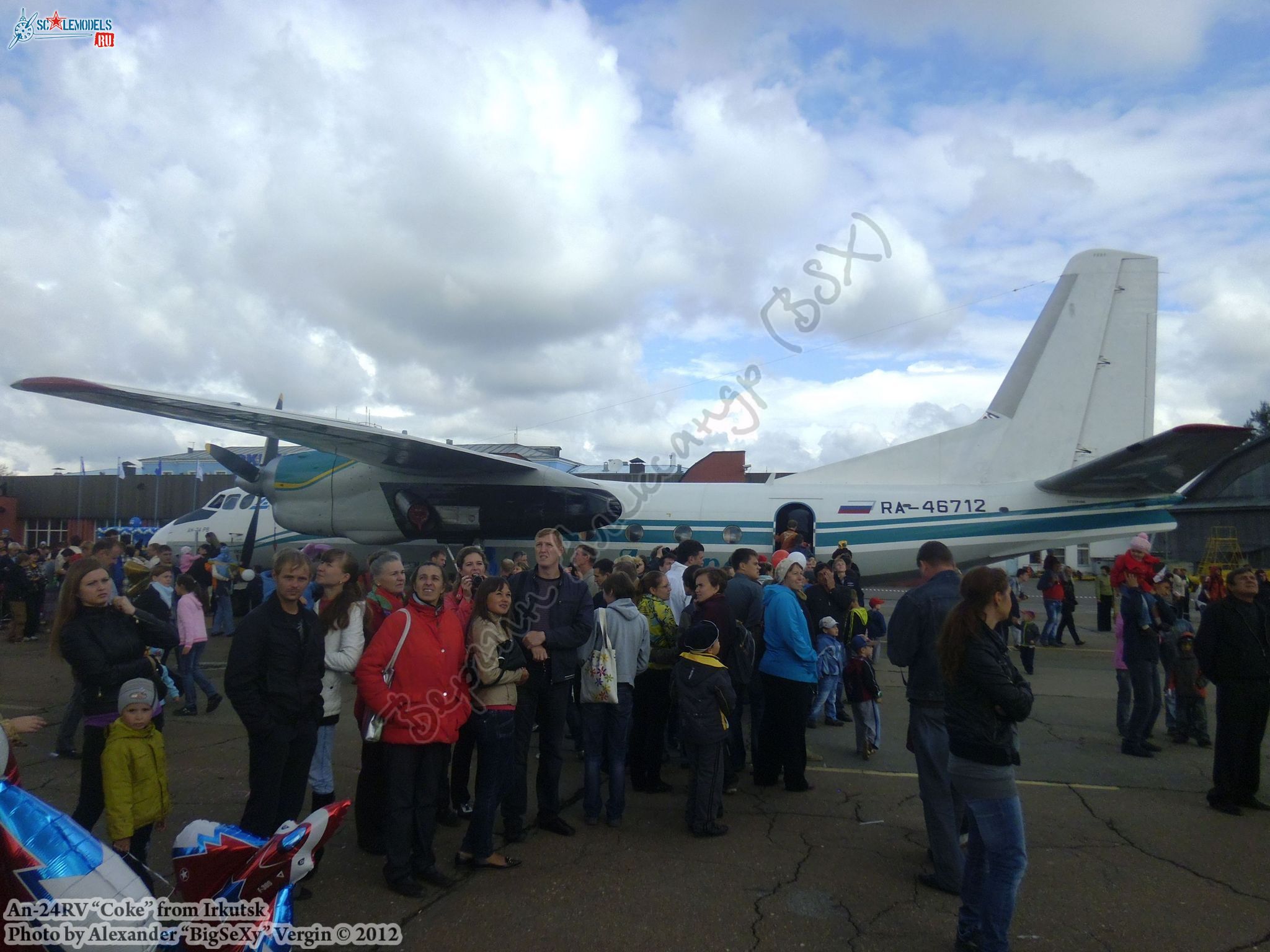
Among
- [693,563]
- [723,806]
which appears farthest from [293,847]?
[693,563]

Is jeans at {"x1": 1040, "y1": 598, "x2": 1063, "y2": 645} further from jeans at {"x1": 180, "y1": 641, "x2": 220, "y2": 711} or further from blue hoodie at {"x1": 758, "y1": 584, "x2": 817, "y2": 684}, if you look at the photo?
jeans at {"x1": 180, "y1": 641, "x2": 220, "y2": 711}

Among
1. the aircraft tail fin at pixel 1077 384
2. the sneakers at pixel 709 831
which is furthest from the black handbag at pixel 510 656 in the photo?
the aircraft tail fin at pixel 1077 384

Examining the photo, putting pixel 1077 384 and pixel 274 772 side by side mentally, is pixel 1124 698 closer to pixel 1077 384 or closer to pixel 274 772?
pixel 274 772

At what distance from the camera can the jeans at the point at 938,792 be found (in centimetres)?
417

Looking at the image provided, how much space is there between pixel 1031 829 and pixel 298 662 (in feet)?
15.9

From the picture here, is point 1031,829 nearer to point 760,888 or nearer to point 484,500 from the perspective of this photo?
point 760,888

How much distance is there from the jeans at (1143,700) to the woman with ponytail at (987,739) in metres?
4.30

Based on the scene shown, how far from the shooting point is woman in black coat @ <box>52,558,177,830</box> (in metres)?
4.09

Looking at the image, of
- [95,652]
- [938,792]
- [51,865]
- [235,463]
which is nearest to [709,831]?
[938,792]

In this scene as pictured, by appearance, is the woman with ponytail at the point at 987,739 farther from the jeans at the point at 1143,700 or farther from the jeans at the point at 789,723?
the jeans at the point at 1143,700

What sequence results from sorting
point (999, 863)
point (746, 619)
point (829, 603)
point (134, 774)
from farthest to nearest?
point (829, 603) < point (746, 619) < point (134, 774) < point (999, 863)

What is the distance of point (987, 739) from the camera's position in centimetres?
338

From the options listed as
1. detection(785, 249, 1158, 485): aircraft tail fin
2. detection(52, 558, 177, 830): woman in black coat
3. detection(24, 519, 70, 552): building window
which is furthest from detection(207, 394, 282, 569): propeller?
detection(24, 519, 70, 552): building window

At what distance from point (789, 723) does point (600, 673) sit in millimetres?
1781
